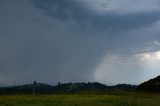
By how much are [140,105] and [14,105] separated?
1718 cm

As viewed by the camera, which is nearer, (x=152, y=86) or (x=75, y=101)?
(x=75, y=101)

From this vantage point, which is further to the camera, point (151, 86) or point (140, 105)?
point (151, 86)

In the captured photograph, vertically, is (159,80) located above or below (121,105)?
above

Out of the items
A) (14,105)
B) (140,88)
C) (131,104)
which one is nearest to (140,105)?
(131,104)

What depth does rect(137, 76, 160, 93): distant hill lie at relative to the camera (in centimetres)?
11943

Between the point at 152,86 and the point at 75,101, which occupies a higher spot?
the point at 152,86

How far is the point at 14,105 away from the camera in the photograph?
4753 cm

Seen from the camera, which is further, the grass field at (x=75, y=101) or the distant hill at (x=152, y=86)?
the distant hill at (x=152, y=86)

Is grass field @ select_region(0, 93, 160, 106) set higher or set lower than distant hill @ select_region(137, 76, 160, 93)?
lower

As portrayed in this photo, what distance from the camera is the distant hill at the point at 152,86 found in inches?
4702

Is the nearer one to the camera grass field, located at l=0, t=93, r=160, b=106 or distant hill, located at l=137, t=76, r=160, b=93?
grass field, located at l=0, t=93, r=160, b=106

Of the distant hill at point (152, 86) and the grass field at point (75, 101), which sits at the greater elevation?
the distant hill at point (152, 86)

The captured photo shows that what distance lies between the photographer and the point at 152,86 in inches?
4820

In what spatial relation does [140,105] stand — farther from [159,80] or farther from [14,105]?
[159,80]
